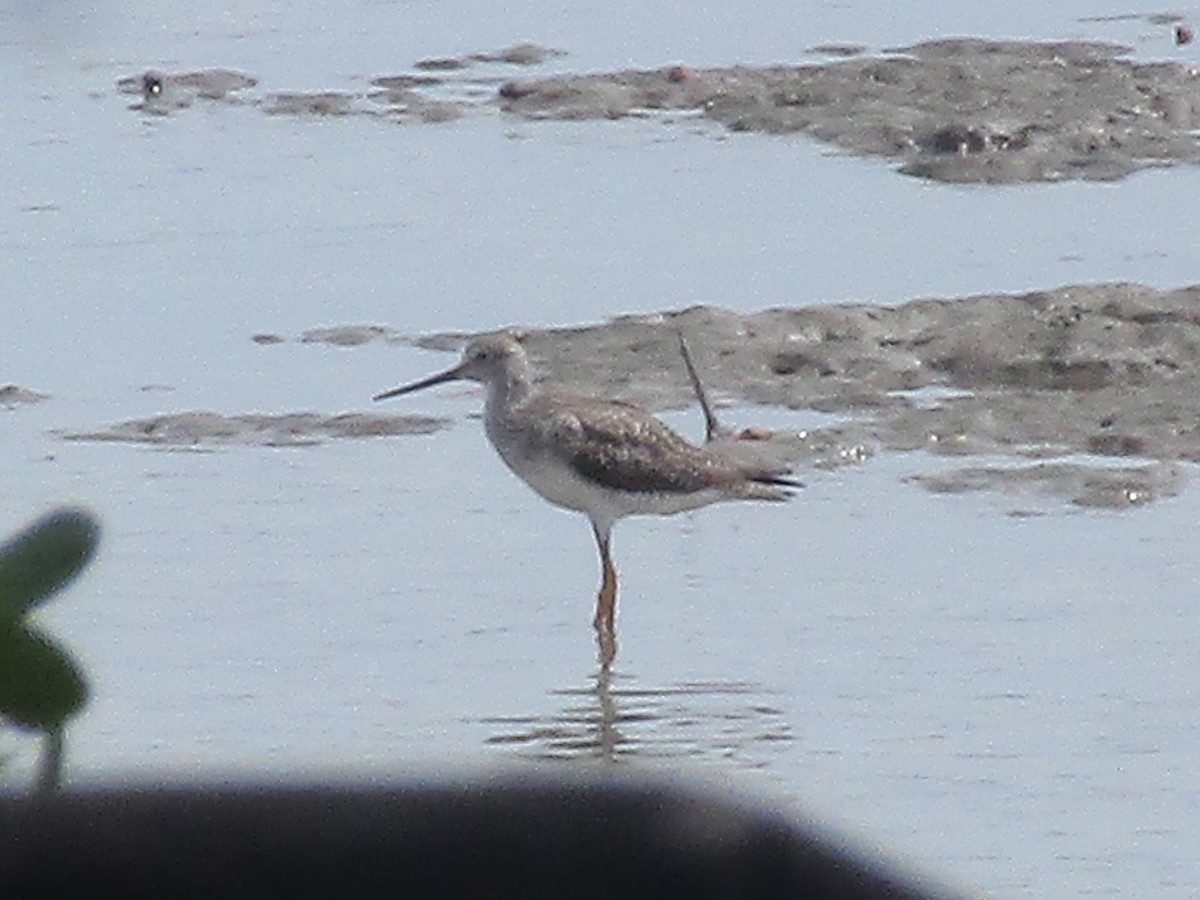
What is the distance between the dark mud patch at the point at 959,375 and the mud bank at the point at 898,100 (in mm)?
3081

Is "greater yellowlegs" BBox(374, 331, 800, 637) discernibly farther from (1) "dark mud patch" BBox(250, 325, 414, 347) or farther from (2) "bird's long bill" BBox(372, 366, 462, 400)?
(1) "dark mud patch" BBox(250, 325, 414, 347)

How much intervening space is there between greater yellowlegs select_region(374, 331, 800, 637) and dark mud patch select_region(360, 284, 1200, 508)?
543mm

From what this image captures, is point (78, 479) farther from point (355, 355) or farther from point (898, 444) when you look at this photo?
point (898, 444)

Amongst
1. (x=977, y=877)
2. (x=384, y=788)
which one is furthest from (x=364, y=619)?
(x=384, y=788)

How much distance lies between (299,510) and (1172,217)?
492cm

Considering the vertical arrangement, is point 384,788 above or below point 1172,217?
above

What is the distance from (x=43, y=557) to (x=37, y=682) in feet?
0.15

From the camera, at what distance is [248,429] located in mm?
9477

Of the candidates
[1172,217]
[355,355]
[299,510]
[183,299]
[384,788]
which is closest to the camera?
[384,788]

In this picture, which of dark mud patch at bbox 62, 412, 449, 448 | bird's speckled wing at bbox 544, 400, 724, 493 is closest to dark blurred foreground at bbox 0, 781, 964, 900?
bird's speckled wing at bbox 544, 400, 724, 493

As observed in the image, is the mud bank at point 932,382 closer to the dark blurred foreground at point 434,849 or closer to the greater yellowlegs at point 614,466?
the greater yellowlegs at point 614,466

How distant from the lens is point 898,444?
911cm

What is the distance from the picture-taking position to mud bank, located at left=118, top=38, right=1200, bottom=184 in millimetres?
13727

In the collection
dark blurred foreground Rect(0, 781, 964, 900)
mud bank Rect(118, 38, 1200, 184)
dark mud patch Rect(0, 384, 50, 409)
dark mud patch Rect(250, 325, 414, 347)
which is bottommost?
mud bank Rect(118, 38, 1200, 184)
